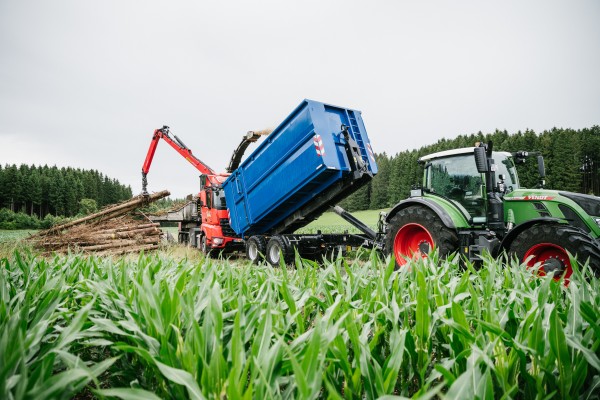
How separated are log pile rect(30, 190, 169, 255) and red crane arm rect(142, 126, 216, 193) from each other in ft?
3.78

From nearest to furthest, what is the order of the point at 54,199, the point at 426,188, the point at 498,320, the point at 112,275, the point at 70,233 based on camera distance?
the point at 498,320 < the point at 112,275 < the point at 426,188 < the point at 70,233 < the point at 54,199

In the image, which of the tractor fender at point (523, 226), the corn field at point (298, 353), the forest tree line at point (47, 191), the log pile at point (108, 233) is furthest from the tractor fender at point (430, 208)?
the forest tree line at point (47, 191)

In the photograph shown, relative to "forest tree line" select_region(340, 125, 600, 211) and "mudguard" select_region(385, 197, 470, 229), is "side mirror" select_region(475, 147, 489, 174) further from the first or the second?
"forest tree line" select_region(340, 125, 600, 211)

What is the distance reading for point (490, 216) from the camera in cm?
535

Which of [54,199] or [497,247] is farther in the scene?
[54,199]

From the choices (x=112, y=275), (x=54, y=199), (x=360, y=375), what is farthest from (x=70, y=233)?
(x=54, y=199)

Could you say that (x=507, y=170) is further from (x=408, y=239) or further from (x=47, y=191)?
(x=47, y=191)

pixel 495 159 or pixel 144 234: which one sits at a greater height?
pixel 495 159

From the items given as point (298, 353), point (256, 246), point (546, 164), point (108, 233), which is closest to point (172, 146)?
point (108, 233)

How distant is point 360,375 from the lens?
3.38 ft

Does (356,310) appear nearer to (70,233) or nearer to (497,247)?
(497,247)

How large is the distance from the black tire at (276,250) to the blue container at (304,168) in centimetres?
51

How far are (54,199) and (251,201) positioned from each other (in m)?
61.5

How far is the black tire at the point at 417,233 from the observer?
5512mm
